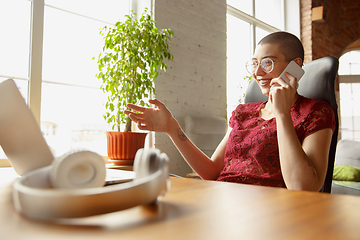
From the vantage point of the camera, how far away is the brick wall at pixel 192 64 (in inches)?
133

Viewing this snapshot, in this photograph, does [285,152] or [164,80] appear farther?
[164,80]

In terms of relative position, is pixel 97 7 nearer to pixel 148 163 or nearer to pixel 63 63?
pixel 63 63

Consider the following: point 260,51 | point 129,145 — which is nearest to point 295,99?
point 260,51

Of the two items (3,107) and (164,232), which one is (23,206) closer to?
(164,232)

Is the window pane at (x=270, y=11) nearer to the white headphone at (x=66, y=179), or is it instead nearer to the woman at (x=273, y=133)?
the woman at (x=273, y=133)

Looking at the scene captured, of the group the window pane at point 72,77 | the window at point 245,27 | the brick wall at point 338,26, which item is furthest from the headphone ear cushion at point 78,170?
the brick wall at point 338,26

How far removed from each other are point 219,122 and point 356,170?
61.0 inches

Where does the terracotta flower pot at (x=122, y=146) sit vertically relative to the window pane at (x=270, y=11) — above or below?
below

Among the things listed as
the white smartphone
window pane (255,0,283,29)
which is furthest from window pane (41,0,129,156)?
window pane (255,0,283,29)

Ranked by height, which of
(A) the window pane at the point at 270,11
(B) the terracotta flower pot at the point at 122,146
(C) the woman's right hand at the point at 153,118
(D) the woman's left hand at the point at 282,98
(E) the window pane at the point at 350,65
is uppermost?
(A) the window pane at the point at 270,11

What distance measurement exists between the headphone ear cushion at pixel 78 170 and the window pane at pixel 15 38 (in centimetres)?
246

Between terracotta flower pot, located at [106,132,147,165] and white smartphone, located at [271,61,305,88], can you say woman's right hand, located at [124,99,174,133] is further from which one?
terracotta flower pot, located at [106,132,147,165]

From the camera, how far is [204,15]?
3930 mm

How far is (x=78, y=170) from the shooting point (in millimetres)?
397
